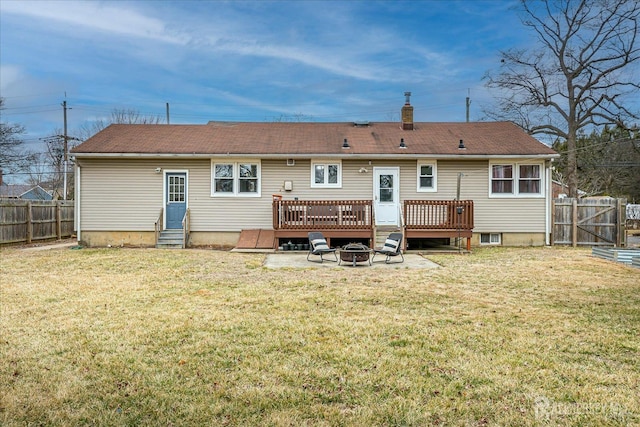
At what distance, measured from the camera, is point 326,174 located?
1492 cm

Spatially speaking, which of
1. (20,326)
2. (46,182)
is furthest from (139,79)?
(46,182)

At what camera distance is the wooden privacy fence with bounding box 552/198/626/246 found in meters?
15.4

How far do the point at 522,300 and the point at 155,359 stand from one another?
5.58 metres

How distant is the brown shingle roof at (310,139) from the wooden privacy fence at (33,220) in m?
4.19

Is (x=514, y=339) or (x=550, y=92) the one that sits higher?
(x=550, y=92)

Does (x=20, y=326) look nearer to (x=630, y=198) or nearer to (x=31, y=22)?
(x=31, y=22)

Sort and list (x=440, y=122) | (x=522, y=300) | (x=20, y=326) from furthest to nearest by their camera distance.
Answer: (x=440, y=122) → (x=522, y=300) → (x=20, y=326)

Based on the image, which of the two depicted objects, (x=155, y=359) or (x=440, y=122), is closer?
(x=155, y=359)

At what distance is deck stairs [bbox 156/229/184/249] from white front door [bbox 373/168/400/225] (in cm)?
696

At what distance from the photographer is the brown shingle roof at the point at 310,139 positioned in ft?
48.2

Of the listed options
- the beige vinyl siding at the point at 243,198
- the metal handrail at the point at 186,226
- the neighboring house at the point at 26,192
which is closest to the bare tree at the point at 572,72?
the beige vinyl siding at the point at 243,198

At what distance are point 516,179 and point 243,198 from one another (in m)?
9.88

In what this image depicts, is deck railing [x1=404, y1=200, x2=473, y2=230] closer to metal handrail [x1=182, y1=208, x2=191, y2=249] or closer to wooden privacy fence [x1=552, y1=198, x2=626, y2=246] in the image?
wooden privacy fence [x1=552, y1=198, x2=626, y2=246]

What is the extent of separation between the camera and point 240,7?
44.0 ft
